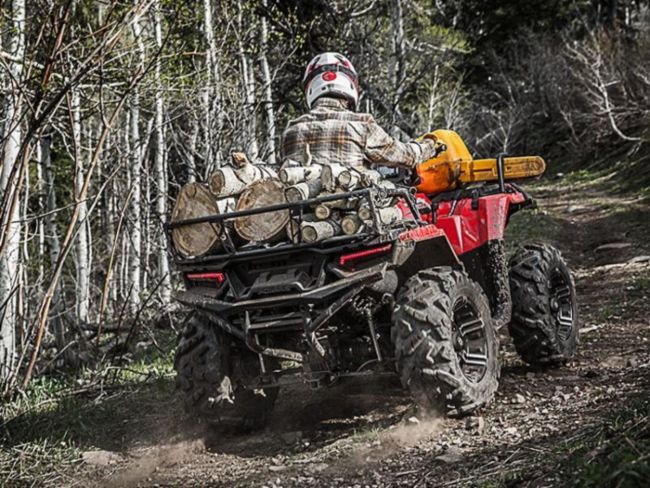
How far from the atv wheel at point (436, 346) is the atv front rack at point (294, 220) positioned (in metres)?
0.43

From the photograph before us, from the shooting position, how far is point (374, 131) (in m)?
5.18

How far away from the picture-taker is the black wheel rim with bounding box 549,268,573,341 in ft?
Answer: 20.1

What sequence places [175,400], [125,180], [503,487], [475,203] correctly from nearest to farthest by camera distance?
[503,487] → [475,203] → [175,400] → [125,180]

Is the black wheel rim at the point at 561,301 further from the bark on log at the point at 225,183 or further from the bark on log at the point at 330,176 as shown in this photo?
the bark on log at the point at 225,183

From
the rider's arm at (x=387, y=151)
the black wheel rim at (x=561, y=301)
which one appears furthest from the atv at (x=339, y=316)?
the black wheel rim at (x=561, y=301)

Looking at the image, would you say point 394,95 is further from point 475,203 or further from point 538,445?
point 538,445

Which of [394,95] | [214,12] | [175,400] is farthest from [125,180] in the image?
[175,400]

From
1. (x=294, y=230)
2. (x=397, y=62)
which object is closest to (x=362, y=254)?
(x=294, y=230)

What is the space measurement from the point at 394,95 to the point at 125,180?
20.7ft

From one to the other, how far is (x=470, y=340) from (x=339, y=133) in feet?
5.20

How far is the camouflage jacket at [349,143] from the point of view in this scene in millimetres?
5113

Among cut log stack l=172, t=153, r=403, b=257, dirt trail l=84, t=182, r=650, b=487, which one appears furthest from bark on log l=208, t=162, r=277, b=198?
dirt trail l=84, t=182, r=650, b=487

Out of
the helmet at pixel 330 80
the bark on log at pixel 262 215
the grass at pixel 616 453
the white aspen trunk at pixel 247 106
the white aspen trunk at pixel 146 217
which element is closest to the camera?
the grass at pixel 616 453

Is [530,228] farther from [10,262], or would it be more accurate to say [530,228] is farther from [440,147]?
[10,262]
